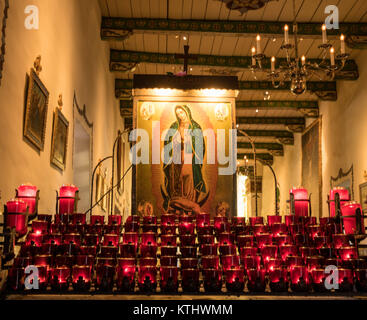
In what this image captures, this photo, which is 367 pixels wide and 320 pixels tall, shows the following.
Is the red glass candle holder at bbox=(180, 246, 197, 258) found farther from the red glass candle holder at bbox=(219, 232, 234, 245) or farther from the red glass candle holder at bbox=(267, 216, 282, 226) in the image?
the red glass candle holder at bbox=(267, 216, 282, 226)

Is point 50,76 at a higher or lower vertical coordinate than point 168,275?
higher

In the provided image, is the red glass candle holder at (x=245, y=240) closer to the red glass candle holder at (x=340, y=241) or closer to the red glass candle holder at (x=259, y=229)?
the red glass candle holder at (x=259, y=229)

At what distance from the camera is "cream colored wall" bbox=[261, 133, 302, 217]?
55.3 feet

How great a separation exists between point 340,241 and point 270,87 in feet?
27.9

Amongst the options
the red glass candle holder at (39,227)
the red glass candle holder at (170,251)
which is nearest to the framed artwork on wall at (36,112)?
the red glass candle holder at (39,227)

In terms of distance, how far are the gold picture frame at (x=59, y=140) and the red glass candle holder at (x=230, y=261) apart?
301 centimetres

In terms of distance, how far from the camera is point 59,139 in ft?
21.9

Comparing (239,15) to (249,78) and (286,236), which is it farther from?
(286,236)

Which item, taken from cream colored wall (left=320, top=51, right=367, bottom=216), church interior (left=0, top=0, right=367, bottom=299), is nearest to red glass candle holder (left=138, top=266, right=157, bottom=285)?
church interior (left=0, top=0, right=367, bottom=299)

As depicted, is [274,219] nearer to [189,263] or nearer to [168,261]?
[189,263]

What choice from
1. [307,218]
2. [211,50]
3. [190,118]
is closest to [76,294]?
[307,218]

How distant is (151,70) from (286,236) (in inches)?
343

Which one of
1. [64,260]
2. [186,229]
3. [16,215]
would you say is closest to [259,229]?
[186,229]

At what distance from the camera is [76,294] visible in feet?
13.1
